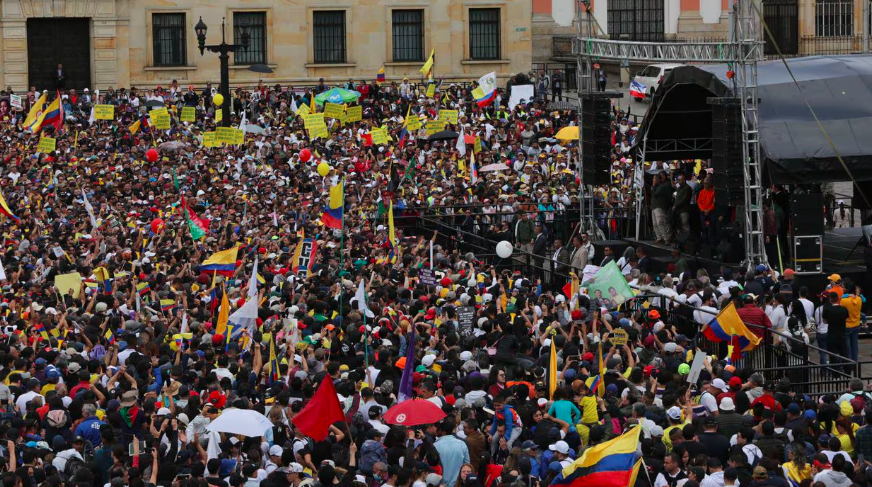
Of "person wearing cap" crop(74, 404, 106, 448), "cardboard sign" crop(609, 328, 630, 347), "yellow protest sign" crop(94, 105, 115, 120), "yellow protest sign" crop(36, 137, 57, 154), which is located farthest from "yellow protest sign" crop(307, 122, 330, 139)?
"person wearing cap" crop(74, 404, 106, 448)

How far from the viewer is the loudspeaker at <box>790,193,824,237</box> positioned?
79.6 ft

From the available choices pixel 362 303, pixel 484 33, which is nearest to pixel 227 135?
pixel 362 303

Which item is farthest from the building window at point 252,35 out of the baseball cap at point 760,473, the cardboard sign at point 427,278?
the baseball cap at point 760,473

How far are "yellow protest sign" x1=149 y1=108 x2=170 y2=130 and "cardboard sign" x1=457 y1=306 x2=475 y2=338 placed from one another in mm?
20186

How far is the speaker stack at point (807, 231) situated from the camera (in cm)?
2423

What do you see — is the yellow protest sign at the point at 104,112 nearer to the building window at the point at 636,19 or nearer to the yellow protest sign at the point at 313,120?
the yellow protest sign at the point at 313,120

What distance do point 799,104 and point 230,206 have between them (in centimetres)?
1183

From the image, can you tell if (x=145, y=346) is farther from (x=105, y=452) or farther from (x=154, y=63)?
(x=154, y=63)

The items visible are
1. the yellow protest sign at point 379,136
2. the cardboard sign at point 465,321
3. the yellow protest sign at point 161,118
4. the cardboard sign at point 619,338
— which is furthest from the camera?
the yellow protest sign at point 161,118

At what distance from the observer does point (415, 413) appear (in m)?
14.5

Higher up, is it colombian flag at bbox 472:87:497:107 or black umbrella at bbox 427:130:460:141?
colombian flag at bbox 472:87:497:107

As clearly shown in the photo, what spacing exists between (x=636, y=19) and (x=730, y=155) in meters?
29.8

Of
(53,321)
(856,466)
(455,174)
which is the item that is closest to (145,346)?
(53,321)

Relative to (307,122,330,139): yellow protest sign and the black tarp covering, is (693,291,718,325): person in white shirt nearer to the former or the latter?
the black tarp covering
